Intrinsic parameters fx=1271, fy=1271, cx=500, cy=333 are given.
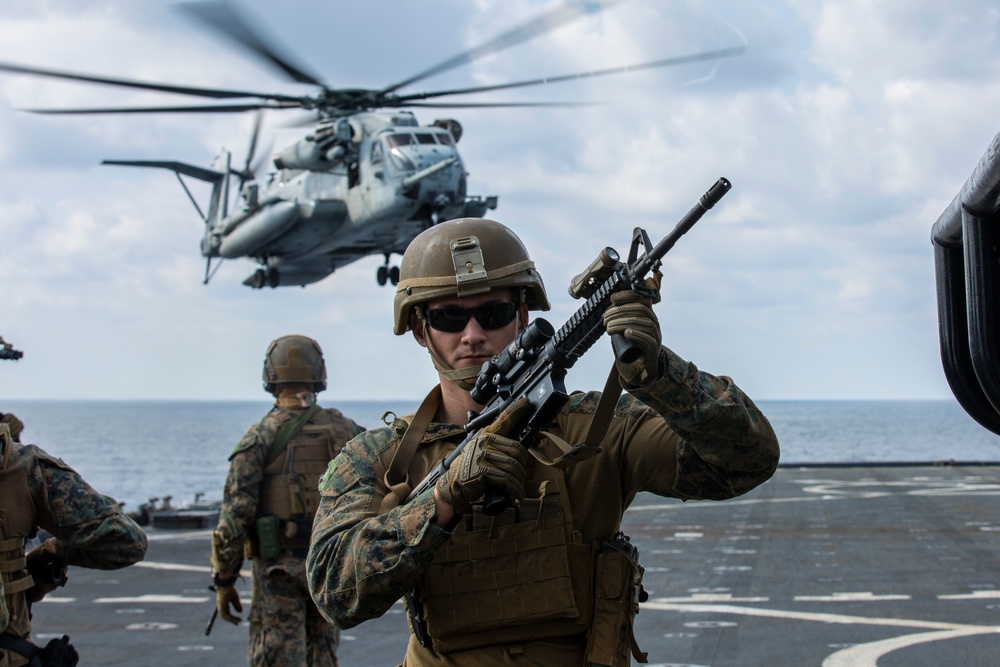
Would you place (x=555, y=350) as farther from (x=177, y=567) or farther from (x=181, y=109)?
(x=181, y=109)

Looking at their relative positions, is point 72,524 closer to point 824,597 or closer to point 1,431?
point 1,431

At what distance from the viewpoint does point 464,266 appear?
3520 millimetres

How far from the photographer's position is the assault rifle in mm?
2822


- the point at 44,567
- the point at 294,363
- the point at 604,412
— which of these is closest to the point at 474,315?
the point at 604,412

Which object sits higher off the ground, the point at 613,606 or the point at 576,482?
the point at 576,482

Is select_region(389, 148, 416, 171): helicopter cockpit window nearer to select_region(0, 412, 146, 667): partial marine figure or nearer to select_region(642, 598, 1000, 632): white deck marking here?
select_region(642, 598, 1000, 632): white deck marking

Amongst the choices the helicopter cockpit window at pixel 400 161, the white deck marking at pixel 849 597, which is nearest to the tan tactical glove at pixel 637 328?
the white deck marking at pixel 849 597

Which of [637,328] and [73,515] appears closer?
[637,328]

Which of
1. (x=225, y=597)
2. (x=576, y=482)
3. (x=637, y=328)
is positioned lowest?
(x=225, y=597)

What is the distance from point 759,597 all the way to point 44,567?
704 cm

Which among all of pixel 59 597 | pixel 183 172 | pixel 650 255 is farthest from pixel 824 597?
Answer: pixel 183 172

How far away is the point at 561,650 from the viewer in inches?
131

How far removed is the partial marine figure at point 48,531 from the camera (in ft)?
15.5

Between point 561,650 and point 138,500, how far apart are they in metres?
40.0
